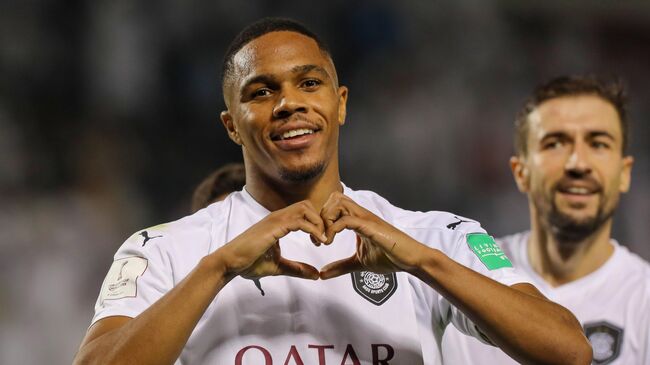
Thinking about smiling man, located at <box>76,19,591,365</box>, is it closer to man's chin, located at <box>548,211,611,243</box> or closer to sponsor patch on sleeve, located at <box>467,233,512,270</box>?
sponsor patch on sleeve, located at <box>467,233,512,270</box>

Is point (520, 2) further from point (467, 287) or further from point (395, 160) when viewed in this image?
point (467, 287)

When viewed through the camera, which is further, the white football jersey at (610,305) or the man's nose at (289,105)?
the white football jersey at (610,305)

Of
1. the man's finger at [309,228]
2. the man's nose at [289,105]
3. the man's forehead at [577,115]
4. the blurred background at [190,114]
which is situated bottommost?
the man's finger at [309,228]

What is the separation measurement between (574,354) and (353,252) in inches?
28.4

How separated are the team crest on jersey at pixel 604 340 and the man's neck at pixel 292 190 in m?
1.71

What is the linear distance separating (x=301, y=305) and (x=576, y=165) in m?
1.96

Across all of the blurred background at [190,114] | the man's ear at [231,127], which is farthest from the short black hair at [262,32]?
the blurred background at [190,114]

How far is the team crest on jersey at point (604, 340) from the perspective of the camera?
14.0 feet

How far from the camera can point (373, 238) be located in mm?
2568

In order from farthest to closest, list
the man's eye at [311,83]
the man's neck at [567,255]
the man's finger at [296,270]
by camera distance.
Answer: the man's neck at [567,255]
the man's eye at [311,83]
the man's finger at [296,270]

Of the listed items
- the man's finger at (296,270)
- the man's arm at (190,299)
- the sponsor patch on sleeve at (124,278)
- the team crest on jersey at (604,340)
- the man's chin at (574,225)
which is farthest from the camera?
the man's chin at (574,225)

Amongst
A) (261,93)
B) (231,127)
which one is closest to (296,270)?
(261,93)

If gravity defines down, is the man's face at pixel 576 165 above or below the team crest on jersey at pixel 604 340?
above

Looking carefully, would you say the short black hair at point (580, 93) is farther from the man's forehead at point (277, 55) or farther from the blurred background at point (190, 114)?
the blurred background at point (190, 114)
